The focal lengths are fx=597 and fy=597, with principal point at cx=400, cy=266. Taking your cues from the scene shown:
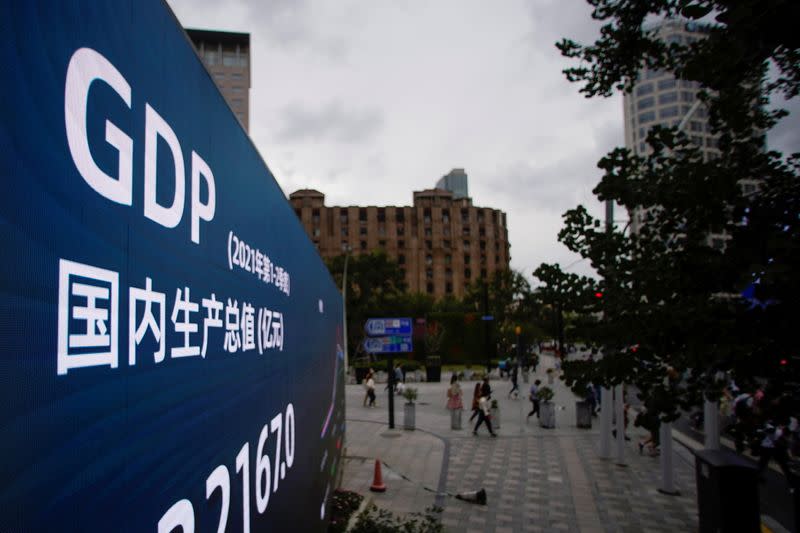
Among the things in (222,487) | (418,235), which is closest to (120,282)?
(222,487)

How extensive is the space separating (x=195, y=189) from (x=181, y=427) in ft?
3.18

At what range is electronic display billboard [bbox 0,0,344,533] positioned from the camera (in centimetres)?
132

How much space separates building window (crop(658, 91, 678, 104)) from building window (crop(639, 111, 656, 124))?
7.14 ft

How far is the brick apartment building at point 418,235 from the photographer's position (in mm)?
99250

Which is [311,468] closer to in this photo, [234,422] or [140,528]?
[234,422]

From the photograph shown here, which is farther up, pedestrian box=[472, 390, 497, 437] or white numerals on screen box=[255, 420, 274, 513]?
white numerals on screen box=[255, 420, 274, 513]

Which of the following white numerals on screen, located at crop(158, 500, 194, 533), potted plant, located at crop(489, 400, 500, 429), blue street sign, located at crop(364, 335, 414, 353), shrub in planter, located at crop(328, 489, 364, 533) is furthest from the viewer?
blue street sign, located at crop(364, 335, 414, 353)

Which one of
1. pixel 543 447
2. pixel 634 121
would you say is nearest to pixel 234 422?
pixel 543 447

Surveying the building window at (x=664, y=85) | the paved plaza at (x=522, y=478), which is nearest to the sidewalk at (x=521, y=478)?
the paved plaza at (x=522, y=478)

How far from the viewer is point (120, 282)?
5.80 feet

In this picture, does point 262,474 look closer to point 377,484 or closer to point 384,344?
point 377,484

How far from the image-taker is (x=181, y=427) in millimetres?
2289

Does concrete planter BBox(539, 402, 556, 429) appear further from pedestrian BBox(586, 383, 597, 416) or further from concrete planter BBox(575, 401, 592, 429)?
pedestrian BBox(586, 383, 597, 416)

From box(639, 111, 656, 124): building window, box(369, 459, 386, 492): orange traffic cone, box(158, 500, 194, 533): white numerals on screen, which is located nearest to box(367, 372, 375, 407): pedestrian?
box(369, 459, 386, 492): orange traffic cone
